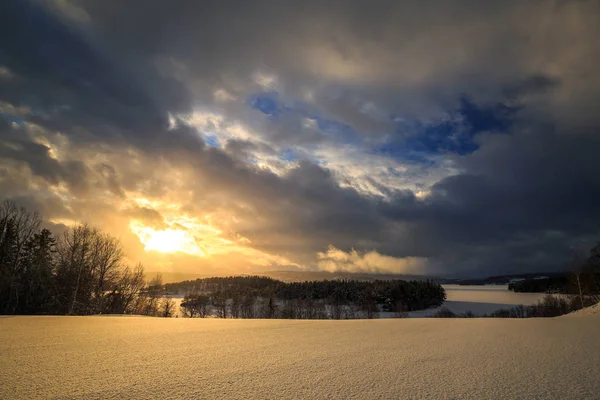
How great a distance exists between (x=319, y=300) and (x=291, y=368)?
7331 cm

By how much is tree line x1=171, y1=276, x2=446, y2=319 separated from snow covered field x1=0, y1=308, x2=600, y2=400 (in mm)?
45528

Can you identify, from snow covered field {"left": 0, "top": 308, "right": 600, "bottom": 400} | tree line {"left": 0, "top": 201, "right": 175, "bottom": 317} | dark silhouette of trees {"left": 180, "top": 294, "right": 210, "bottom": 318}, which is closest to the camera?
snow covered field {"left": 0, "top": 308, "right": 600, "bottom": 400}

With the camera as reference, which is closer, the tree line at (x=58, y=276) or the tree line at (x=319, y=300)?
the tree line at (x=58, y=276)

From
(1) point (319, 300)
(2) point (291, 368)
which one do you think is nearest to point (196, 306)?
(1) point (319, 300)

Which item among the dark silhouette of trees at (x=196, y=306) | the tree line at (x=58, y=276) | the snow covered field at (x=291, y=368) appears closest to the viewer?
the snow covered field at (x=291, y=368)

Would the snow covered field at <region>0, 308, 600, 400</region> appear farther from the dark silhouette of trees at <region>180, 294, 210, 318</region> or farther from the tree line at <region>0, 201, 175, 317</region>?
the dark silhouette of trees at <region>180, 294, 210, 318</region>

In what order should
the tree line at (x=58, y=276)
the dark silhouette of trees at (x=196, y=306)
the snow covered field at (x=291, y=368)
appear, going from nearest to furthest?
the snow covered field at (x=291, y=368) → the tree line at (x=58, y=276) → the dark silhouette of trees at (x=196, y=306)

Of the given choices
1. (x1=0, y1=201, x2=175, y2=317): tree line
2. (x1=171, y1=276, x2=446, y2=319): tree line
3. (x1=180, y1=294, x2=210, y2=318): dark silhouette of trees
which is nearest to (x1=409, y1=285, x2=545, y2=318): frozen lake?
(x1=171, y1=276, x2=446, y2=319): tree line

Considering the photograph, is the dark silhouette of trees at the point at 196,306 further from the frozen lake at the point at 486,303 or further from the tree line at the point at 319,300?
the frozen lake at the point at 486,303

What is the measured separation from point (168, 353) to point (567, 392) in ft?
20.0

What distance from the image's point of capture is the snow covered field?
3818 millimetres

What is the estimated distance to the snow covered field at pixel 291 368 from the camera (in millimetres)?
3818

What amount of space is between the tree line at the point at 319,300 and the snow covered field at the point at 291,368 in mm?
45528

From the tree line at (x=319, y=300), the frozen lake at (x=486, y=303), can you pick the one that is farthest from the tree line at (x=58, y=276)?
the frozen lake at (x=486, y=303)
